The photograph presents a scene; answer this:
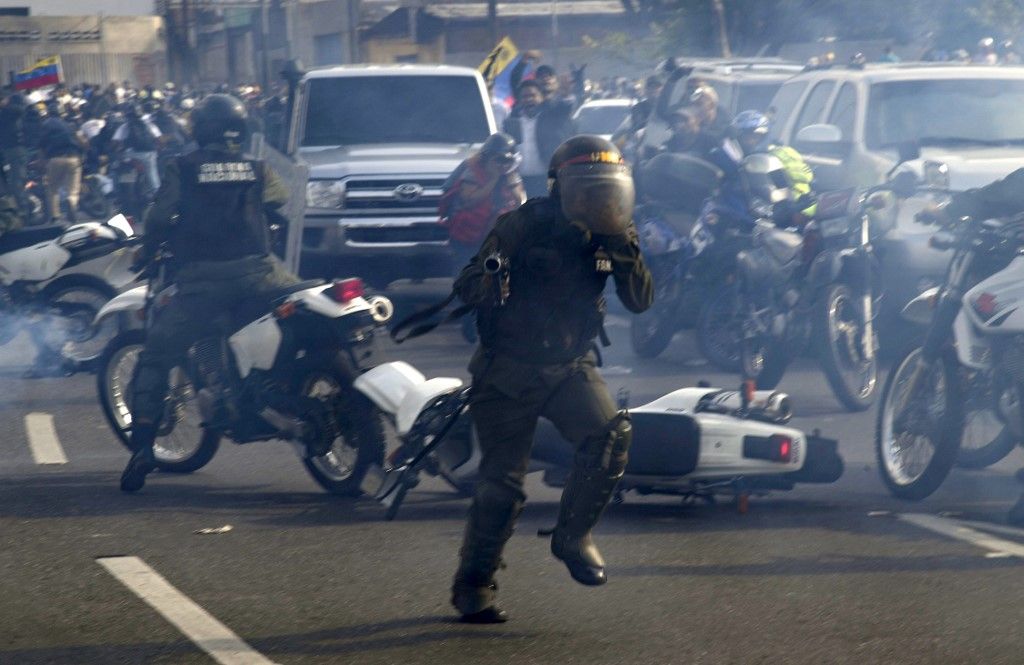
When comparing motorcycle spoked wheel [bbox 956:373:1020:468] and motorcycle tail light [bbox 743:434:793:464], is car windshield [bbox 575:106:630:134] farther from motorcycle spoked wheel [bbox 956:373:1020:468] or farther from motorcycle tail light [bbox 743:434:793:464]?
motorcycle tail light [bbox 743:434:793:464]

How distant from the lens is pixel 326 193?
50.9 feet

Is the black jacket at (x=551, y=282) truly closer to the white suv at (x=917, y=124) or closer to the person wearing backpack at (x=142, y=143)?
the white suv at (x=917, y=124)

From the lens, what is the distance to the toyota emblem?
1543 cm

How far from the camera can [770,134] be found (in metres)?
15.2

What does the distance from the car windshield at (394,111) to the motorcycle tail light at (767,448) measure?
9.08 meters

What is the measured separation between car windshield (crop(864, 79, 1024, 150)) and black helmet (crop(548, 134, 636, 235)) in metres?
7.84

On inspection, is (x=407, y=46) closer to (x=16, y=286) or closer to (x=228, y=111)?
(x=16, y=286)

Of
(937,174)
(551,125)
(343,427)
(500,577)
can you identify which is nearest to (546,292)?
(500,577)

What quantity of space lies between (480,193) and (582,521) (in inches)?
292

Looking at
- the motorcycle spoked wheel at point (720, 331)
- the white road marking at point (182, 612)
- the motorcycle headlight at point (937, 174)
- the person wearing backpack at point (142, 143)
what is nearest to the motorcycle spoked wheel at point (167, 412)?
the white road marking at point (182, 612)

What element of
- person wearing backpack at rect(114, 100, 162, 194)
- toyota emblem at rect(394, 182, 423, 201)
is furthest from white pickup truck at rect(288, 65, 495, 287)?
person wearing backpack at rect(114, 100, 162, 194)

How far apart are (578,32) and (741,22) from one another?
27538 millimetres

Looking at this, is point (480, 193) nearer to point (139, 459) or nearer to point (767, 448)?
point (139, 459)

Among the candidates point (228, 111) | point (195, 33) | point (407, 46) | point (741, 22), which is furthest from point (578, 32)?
point (228, 111)
